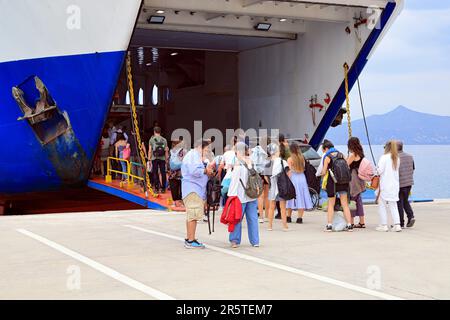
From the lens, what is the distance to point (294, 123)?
23.0 meters

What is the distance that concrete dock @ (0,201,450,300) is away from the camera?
722 cm

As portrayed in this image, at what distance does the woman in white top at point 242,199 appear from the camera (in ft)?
33.3

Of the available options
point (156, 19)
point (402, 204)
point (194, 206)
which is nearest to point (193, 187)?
point (194, 206)

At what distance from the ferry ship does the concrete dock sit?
12.6 ft

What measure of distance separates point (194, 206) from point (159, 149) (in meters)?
7.06

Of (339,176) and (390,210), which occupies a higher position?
(339,176)

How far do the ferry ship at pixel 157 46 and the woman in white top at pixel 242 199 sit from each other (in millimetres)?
5726

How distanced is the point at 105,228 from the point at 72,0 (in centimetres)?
515

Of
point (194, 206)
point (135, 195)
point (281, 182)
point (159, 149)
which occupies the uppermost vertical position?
point (159, 149)

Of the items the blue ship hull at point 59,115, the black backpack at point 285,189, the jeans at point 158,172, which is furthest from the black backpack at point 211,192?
the jeans at point 158,172

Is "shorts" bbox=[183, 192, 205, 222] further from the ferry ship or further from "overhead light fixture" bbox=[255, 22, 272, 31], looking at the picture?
"overhead light fixture" bbox=[255, 22, 272, 31]

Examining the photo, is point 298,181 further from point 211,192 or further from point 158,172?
point 158,172

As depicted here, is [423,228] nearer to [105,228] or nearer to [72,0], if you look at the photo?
[105,228]

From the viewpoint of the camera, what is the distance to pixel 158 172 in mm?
17094
